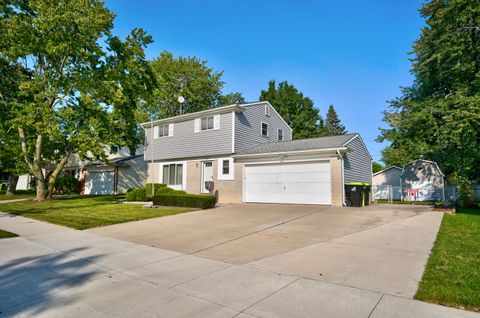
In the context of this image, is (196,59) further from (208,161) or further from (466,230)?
(466,230)

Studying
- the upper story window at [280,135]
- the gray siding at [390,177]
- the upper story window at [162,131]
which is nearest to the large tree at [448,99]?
the gray siding at [390,177]

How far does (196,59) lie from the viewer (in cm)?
3731

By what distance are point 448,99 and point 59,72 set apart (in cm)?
2456

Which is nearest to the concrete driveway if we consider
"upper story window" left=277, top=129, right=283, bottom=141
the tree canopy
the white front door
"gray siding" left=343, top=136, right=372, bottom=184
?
"gray siding" left=343, top=136, right=372, bottom=184

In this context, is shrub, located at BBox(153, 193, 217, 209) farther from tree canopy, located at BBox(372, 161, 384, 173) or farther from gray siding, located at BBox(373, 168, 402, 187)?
tree canopy, located at BBox(372, 161, 384, 173)

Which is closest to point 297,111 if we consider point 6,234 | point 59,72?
point 59,72

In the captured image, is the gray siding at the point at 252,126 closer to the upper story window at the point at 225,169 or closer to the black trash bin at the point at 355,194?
the upper story window at the point at 225,169

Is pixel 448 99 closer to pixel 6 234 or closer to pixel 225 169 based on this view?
pixel 225 169

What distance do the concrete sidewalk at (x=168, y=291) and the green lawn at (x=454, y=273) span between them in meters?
0.30

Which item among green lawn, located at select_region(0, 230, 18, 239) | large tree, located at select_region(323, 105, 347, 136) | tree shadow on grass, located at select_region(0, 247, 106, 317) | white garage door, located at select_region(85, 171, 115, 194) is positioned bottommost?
tree shadow on grass, located at select_region(0, 247, 106, 317)

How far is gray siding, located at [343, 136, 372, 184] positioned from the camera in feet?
49.4

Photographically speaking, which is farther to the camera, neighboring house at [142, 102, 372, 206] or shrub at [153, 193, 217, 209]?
neighboring house at [142, 102, 372, 206]

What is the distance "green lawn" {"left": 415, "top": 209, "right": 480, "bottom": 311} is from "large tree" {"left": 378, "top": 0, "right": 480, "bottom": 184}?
11154 millimetres

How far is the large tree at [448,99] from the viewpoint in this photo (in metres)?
16.1
